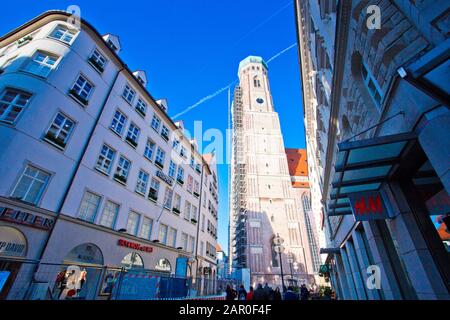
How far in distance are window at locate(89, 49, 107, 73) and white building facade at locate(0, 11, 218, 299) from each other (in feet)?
0.23

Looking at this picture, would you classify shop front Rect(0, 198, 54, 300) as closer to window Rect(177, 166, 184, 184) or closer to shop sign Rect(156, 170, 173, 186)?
shop sign Rect(156, 170, 173, 186)

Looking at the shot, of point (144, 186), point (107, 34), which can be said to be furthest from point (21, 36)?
point (144, 186)

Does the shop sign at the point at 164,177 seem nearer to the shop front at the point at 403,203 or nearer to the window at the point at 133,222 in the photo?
the window at the point at 133,222

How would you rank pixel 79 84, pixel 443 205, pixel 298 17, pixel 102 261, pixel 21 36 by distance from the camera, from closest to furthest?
1. pixel 443 205
2. pixel 102 261
3. pixel 79 84
4. pixel 21 36
5. pixel 298 17

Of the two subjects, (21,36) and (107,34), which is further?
(107,34)

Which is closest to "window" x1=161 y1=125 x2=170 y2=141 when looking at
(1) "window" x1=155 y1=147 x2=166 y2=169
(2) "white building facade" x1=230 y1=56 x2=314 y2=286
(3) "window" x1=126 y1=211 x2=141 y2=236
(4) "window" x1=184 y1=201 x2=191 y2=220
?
(1) "window" x1=155 y1=147 x2=166 y2=169

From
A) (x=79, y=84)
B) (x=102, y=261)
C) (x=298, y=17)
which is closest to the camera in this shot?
(x=102, y=261)

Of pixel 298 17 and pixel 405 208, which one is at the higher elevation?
pixel 298 17

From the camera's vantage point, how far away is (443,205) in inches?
227

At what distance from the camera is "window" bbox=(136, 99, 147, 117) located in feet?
64.2

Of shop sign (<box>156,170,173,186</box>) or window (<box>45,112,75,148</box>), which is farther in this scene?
shop sign (<box>156,170,173,186</box>)

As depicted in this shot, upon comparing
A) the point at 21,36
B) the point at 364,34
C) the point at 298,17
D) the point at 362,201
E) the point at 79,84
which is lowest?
the point at 362,201
